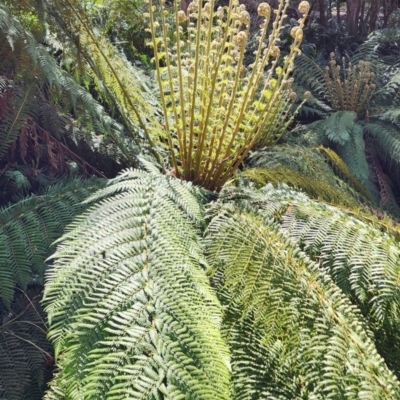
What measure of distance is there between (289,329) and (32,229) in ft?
2.47

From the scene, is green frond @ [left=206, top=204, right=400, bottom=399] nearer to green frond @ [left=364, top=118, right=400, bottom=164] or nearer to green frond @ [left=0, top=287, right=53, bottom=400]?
green frond @ [left=0, top=287, right=53, bottom=400]

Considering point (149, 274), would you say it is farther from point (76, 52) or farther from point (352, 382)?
point (76, 52)

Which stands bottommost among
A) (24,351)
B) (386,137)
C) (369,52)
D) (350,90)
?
(24,351)

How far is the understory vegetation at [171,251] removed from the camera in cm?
84

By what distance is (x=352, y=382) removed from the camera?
843mm

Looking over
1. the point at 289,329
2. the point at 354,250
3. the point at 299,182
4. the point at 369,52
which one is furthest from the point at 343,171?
the point at 369,52

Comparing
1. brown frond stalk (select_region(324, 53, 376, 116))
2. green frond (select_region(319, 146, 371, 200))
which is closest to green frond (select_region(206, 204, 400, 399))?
green frond (select_region(319, 146, 371, 200))

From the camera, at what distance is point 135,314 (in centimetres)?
84

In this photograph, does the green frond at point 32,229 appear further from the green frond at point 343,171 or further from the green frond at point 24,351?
the green frond at point 343,171

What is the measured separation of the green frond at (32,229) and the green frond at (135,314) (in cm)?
19

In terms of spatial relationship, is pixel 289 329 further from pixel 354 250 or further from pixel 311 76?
pixel 311 76

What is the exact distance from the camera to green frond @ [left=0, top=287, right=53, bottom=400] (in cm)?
128

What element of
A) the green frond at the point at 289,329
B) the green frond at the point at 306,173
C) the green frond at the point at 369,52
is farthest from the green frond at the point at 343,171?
the green frond at the point at 369,52

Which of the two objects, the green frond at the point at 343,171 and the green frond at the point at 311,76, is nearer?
the green frond at the point at 343,171
